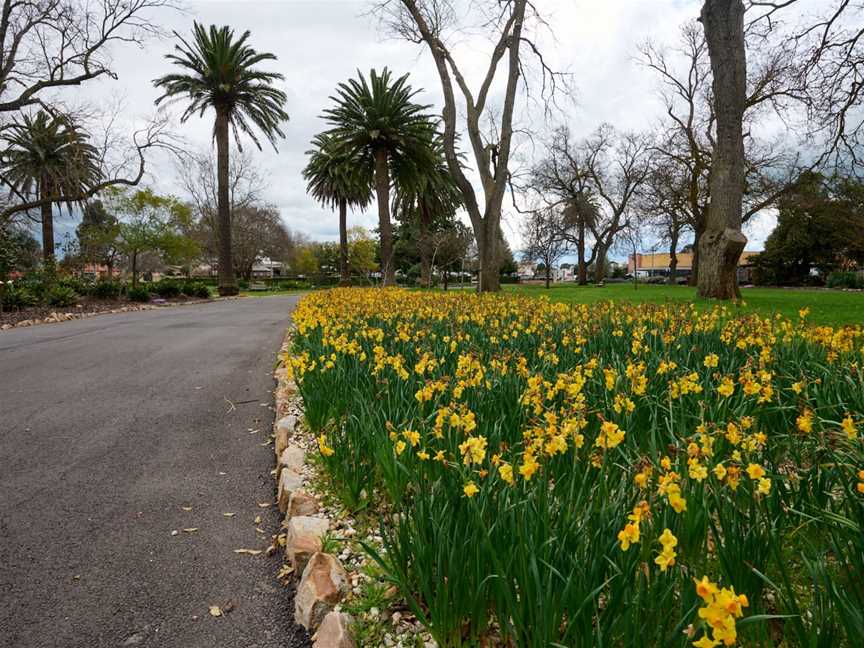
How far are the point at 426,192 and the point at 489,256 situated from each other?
59.3 ft

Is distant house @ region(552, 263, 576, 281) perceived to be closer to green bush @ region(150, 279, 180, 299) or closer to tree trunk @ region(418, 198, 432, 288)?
tree trunk @ region(418, 198, 432, 288)

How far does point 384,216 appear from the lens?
23734mm

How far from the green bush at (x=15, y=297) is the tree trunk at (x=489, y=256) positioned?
13.7 meters

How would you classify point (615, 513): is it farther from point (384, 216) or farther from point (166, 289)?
point (166, 289)

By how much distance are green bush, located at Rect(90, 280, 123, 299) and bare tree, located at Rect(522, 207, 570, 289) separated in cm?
2367

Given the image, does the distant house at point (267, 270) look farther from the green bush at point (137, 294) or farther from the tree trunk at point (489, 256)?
the tree trunk at point (489, 256)

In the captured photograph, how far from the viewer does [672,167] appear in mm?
26703

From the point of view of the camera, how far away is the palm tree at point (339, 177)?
2662 centimetres

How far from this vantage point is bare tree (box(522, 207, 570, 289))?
36194mm

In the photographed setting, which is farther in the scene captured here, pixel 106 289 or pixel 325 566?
pixel 106 289

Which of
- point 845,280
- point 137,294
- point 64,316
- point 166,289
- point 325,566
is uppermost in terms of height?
point 845,280

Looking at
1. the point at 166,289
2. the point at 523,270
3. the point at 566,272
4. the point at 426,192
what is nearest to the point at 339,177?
the point at 426,192

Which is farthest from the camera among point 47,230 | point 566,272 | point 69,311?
point 566,272

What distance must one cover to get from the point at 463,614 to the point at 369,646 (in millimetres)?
390
